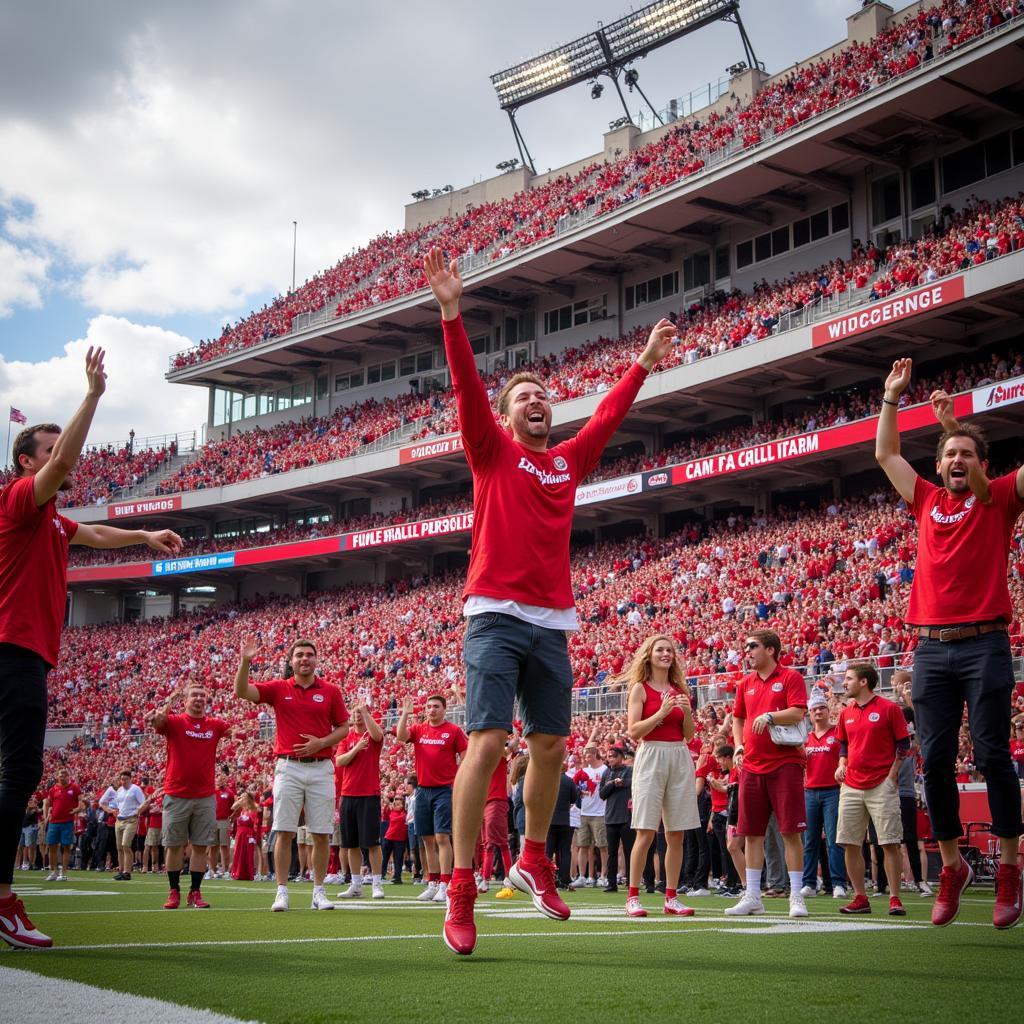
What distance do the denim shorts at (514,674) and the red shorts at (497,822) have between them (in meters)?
8.46

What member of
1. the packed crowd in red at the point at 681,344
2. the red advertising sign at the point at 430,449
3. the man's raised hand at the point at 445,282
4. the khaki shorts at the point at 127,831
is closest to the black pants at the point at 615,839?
the khaki shorts at the point at 127,831

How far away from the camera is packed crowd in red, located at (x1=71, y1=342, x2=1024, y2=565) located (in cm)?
2761

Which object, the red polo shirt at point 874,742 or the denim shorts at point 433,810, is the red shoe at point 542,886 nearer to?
the red polo shirt at point 874,742

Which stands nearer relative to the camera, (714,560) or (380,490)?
(714,560)

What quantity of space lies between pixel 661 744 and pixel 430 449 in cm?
3226

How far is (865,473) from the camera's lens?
105 feet

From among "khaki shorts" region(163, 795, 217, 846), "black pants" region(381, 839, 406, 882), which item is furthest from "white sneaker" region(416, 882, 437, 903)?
"black pants" region(381, 839, 406, 882)

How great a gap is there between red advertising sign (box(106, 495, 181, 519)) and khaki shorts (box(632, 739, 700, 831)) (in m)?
44.9

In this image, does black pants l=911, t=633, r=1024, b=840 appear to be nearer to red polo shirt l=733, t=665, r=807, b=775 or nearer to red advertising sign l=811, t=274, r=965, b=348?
red polo shirt l=733, t=665, r=807, b=775

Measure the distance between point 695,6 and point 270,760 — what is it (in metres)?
34.6

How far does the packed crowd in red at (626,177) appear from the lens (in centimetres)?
3072

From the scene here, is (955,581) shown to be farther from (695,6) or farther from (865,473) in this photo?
(695,6)

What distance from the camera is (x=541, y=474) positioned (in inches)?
210

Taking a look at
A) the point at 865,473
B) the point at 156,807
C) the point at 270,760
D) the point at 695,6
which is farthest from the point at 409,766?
the point at 695,6
